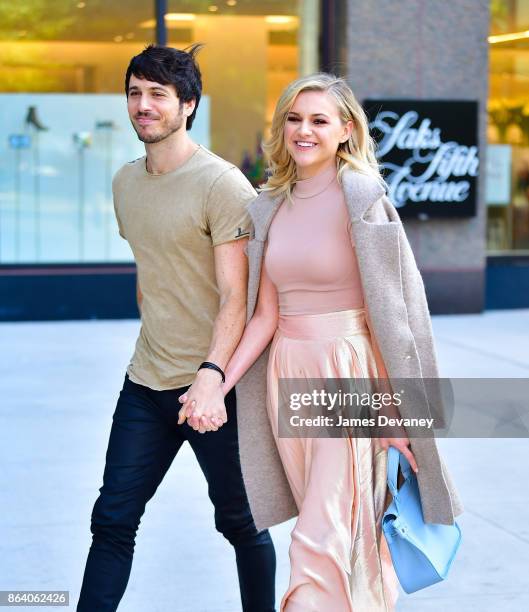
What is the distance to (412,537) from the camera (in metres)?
3.20

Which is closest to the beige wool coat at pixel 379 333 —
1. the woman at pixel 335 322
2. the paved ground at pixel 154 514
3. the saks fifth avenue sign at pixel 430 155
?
the woman at pixel 335 322

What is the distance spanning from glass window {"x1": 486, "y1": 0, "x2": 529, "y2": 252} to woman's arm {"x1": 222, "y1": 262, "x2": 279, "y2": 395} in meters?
9.35

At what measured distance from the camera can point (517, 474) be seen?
5.85 metres

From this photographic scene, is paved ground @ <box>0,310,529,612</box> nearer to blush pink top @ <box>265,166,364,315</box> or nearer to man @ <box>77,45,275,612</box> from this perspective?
man @ <box>77,45,275,612</box>

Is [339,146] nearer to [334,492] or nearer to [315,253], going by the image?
[315,253]

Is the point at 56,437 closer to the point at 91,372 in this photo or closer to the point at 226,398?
the point at 91,372

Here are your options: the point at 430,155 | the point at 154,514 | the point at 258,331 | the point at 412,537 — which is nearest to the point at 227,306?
the point at 258,331

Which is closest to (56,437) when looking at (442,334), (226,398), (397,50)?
(226,398)

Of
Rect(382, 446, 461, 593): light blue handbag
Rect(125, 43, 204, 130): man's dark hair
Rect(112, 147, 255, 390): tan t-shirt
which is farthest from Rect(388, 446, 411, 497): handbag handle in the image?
Rect(125, 43, 204, 130): man's dark hair

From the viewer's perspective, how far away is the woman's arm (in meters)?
3.38

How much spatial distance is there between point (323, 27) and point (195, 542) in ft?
25.9

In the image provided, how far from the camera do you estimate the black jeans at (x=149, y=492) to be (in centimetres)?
339

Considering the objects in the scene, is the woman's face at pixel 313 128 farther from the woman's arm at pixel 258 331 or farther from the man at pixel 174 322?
the woman's arm at pixel 258 331

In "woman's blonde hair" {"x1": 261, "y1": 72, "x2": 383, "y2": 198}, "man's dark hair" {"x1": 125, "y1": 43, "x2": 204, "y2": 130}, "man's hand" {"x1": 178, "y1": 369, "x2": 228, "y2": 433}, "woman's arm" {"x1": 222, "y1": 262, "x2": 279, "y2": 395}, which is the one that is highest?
"man's dark hair" {"x1": 125, "y1": 43, "x2": 204, "y2": 130}
